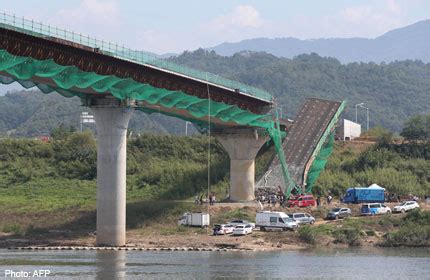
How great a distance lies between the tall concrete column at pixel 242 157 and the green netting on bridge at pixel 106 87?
4888mm

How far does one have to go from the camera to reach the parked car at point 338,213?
10606 cm

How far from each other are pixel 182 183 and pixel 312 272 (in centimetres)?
5364

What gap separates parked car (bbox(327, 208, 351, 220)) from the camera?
106m

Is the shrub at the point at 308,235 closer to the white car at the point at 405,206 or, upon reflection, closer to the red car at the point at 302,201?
the white car at the point at 405,206

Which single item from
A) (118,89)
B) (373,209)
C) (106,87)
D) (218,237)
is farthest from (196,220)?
(106,87)

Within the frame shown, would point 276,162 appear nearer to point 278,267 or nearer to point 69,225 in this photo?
point 69,225

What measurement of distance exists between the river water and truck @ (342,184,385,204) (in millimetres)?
25668

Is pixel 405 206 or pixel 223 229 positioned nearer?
pixel 223 229

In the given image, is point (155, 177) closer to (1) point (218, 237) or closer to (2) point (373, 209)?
(2) point (373, 209)

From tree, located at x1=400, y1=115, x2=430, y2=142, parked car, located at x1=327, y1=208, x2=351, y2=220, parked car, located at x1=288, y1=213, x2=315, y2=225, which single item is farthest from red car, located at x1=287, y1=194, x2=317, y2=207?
tree, located at x1=400, y1=115, x2=430, y2=142

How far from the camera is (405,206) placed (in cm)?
10950

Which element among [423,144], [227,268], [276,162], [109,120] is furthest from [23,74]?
[423,144]

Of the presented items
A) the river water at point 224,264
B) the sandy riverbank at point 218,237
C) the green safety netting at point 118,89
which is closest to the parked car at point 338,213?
the sandy riverbank at point 218,237

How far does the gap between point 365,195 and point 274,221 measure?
796 inches
